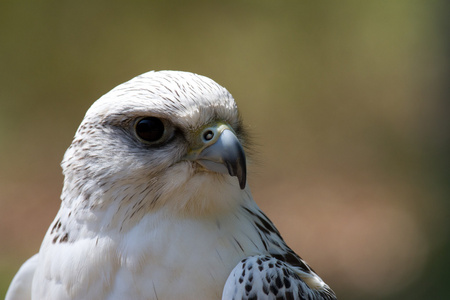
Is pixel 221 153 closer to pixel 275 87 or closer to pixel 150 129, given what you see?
pixel 150 129

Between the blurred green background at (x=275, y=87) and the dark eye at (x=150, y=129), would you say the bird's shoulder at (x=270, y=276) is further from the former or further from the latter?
the blurred green background at (x=275, y=87)

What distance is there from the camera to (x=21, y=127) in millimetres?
9836

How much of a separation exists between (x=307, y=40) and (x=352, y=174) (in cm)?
205

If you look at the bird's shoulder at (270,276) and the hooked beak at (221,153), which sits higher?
the hooked beak at (221,153)

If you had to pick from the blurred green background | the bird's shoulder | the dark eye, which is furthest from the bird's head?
the blurred green background

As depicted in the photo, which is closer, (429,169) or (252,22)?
(429,169)

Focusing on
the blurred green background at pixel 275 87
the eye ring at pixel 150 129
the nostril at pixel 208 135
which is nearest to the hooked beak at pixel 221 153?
the nostril at pixel 208 135

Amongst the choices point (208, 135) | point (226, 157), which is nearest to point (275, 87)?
point (208, 135)

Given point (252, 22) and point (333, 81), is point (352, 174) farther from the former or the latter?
point (252, 22)

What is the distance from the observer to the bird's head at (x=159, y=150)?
2631mm

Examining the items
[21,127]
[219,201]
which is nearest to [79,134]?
[219,201]

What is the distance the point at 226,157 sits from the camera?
255 cm

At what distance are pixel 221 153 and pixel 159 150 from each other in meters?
0.28

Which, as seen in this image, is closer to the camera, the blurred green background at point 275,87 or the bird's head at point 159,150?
the bird's head at point 159,150
